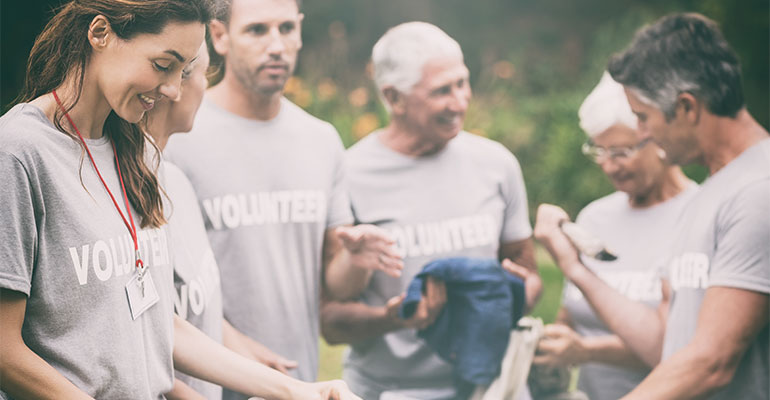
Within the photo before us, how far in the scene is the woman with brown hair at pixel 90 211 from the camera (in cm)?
152

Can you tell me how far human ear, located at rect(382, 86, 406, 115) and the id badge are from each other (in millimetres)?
1708

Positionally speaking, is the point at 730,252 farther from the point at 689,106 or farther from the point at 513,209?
the point at 513,209

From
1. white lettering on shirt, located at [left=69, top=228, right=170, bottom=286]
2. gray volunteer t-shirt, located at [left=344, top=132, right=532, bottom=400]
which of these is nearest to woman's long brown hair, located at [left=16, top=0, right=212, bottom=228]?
white lettering on shirt, located at [left=69, top=228, right=170, bottom=286]

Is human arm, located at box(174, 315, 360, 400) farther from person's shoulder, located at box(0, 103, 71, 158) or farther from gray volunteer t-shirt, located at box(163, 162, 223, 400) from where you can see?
person's shoulder, located at box(0, 103, 71, 158)

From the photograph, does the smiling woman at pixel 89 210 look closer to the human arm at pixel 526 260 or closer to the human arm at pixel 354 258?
the human arm at pixel 354 258

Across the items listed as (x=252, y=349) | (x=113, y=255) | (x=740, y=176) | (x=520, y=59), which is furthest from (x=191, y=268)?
(x=520, y=59)

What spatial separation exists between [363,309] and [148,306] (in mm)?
1409

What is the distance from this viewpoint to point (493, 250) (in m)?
3.18

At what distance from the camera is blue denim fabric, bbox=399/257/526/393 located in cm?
279

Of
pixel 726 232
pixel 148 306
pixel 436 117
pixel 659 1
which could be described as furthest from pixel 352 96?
pixel 148 306

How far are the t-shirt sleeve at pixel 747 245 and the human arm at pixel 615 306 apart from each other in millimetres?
466

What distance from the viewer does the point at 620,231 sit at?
330 centimetres

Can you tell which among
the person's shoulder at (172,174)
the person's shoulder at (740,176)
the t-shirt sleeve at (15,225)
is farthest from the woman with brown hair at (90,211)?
the person's shoulder at (740,176)

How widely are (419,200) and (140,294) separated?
160 centimetres
